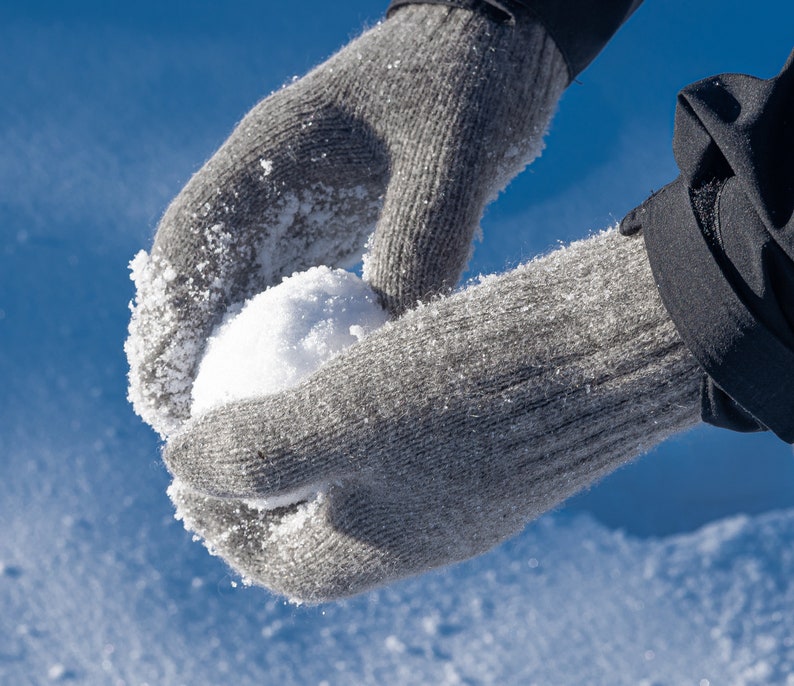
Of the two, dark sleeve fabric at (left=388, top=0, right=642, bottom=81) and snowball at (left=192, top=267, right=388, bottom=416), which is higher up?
dark sleeve fabric at (left=388, top=0, right=642, bottom=81)

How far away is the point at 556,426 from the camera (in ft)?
1.93

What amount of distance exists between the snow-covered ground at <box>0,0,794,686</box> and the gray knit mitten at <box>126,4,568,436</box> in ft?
2.01

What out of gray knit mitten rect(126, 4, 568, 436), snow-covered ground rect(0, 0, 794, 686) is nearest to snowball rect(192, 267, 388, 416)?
gray knit mitten rect(126, 4, 568, 436)

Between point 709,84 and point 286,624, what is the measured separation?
1.06 metres

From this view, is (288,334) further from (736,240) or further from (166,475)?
(166,475)

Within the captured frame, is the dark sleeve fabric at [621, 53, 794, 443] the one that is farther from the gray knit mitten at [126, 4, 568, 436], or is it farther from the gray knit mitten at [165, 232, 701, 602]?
the gray knit mitten at [126, 4, 568, 436]

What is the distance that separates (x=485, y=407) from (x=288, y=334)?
0.76 feet

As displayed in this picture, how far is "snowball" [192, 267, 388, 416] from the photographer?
0.73 m

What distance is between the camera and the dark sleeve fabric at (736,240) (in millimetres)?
487

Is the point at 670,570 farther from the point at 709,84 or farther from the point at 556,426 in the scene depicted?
the point at 709,84

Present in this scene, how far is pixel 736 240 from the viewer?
1.65ft

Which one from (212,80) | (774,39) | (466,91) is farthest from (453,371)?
(774,39)

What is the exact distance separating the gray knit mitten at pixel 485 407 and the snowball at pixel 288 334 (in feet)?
0.24

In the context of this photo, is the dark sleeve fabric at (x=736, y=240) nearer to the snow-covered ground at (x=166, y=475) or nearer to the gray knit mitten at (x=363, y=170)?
the gray knit mitten at (x=363, y=170)
